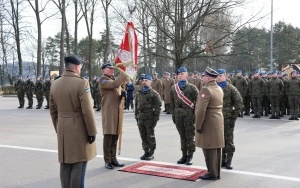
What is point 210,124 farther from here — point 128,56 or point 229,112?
point 128,56

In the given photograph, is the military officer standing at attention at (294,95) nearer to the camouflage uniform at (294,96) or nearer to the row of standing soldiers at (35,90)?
the camouflage uniform at (294,96)

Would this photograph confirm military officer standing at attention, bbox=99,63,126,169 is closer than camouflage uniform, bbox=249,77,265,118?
Yes

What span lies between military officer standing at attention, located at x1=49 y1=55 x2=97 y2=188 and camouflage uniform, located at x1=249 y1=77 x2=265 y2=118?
1236cm

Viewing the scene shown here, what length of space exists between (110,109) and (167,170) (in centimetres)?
164

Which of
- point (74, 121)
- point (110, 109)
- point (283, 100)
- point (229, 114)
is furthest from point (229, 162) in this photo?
point (283, 100)

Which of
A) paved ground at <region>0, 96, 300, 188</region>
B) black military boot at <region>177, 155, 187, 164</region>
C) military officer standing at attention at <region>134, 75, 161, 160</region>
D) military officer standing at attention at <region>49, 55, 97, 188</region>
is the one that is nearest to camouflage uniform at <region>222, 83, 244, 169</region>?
paved ground at <region>0, 96, 300, 188</region>

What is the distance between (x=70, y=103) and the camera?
5.15 metres

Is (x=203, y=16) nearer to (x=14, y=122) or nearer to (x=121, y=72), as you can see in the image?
(x=14, y=122)

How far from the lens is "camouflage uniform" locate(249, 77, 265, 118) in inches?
650

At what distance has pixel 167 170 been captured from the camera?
725 centimetres

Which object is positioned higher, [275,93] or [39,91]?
[39,91]

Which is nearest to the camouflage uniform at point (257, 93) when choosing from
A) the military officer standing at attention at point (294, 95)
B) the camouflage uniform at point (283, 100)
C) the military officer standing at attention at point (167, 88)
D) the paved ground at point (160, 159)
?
the camouflage uniform at point (283, 100)

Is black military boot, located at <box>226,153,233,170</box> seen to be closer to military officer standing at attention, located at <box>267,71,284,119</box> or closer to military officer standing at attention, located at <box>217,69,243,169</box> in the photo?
military officer standing at attention, located at <box>217,69,243,169</box>

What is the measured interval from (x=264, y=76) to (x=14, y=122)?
37.0 feet
